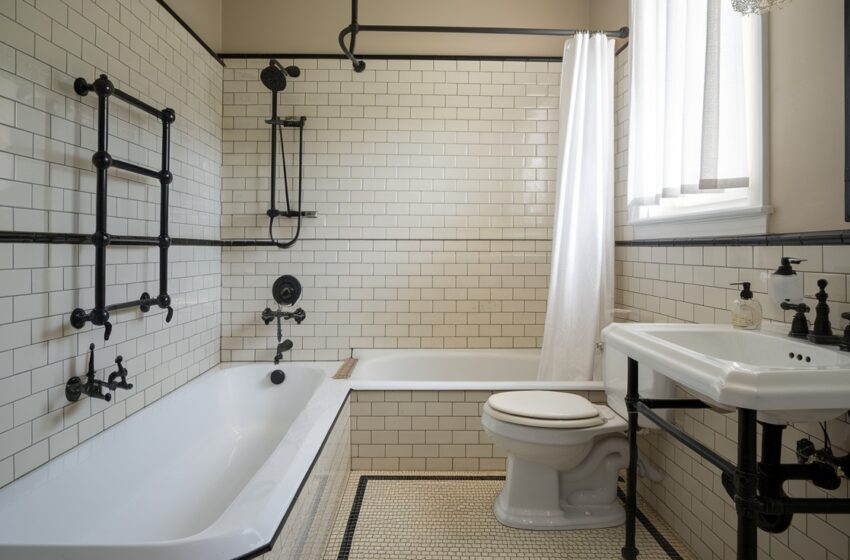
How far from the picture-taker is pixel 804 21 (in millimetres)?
1381

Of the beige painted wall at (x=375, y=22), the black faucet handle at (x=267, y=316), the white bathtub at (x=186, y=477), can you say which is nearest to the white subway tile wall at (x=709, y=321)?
the beige painted wall at (x=375, y=22)

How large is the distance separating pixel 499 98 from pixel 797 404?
8.32 feet

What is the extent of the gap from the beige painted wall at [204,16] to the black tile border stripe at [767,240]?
2.59 meters

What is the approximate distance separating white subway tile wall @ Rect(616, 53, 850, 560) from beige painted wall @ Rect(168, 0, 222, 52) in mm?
2330

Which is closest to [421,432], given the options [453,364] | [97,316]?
[453,364]

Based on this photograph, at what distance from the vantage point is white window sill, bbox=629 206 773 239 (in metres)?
1.57

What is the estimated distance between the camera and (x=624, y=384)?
2004 millimetres

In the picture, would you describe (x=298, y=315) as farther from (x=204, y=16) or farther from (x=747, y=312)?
(x=747, y=312)

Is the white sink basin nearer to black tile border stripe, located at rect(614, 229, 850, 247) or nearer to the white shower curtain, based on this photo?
black tile border stripe, located at rect(614, 229, 850, 247)

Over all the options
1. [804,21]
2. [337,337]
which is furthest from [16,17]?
[804,21]

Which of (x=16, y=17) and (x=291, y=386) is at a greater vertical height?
(x=16, y=17)

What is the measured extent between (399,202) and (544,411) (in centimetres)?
162

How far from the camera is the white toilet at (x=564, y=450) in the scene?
6.12 ft

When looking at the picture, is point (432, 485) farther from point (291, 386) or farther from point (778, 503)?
point (778, 503)
